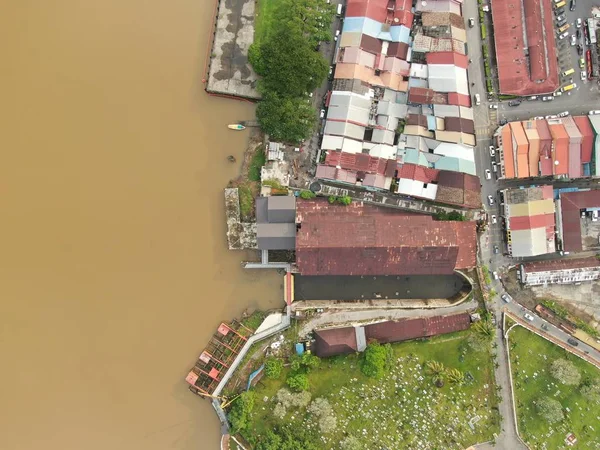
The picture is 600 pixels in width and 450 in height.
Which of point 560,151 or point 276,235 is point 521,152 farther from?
point 276,235

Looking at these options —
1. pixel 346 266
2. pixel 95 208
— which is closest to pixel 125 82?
pixel 95 208

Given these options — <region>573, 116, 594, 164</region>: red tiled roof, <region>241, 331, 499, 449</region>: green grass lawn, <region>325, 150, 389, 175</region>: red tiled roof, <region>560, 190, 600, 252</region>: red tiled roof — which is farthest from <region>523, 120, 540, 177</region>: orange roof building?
<region>241, 331, 499, 449</region>: green grass lawn

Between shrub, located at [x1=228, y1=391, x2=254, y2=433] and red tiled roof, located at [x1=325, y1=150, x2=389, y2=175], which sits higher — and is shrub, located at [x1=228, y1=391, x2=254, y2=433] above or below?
below

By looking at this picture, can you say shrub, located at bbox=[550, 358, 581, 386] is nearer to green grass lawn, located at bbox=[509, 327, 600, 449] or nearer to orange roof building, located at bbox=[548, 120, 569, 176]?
green grass lawn, located at bbox=[509, 327, 600, 449]

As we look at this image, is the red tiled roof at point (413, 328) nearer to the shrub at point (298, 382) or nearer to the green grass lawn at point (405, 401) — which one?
the green grass lawn at point (405, 401)

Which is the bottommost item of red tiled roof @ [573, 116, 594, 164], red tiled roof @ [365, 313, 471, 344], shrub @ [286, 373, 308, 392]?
shrub @ [286, 373, 308, 392]

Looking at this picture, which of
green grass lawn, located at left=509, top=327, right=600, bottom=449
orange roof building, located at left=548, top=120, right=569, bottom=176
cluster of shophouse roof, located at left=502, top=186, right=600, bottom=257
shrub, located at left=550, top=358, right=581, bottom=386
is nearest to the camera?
shrub, located at left=550, top=358, right=581, bottom=386

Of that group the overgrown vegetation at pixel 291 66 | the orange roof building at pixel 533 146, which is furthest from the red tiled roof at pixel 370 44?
the orange roof building at pixel 533 146
